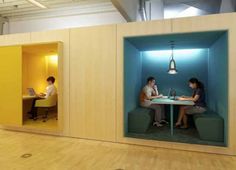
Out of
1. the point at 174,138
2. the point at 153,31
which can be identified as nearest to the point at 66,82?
the point at 153,31

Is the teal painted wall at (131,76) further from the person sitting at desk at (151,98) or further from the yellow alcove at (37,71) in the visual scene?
the yellow alcove at (37,71)

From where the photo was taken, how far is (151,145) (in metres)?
3.94

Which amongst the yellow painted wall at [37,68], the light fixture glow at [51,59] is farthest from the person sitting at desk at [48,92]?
the light fixture glow at [51,59]

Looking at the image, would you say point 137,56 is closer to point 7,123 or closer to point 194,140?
point 194,140

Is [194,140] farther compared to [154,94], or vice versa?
[154,94]

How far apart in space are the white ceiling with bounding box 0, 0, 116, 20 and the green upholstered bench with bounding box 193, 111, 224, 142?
4.39m

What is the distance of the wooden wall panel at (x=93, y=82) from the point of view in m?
4.18

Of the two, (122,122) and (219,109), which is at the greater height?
(219,109)

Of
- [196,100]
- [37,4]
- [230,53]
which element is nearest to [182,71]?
[196,100]

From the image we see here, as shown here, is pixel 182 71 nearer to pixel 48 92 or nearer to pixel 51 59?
pixel 48 92

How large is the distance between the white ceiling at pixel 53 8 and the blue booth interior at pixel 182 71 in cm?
214

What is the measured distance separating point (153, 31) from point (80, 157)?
2.82m

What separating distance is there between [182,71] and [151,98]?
137 centimetres

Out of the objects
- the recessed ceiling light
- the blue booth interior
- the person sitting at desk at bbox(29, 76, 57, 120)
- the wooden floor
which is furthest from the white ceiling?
the wooden floor
